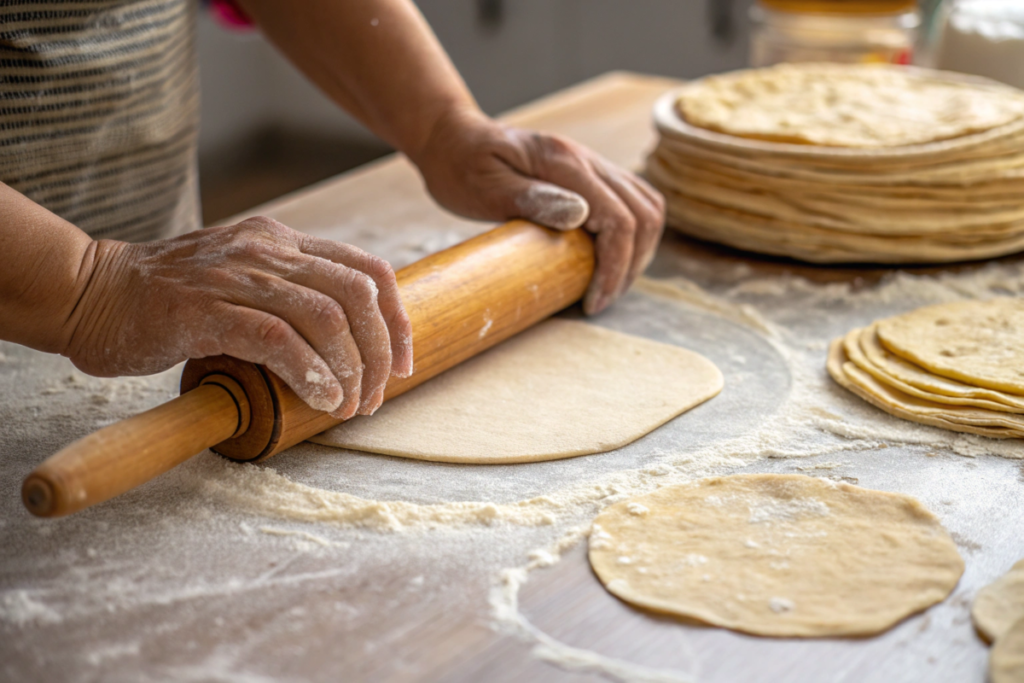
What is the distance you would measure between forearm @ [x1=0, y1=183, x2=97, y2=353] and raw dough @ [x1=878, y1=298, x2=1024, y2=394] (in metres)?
1.19

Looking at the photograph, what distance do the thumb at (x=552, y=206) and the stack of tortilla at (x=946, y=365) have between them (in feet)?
1.60

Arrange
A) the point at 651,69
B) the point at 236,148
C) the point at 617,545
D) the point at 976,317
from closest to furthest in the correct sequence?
the point at 617,545, the point at 976,317, the point at 236,148, the point at 651,69

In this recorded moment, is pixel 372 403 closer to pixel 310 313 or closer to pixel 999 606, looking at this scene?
pixel 310 313

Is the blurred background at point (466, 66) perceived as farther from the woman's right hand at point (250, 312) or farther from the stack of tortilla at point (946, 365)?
the woman's right hand at point (250, 312)

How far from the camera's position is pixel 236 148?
483 cm

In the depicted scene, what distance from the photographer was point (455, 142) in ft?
5.90

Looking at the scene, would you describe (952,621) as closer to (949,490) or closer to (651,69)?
(949,490)

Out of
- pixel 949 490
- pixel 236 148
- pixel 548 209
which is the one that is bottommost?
pixel 236 148

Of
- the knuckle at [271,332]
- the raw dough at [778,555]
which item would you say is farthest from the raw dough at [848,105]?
the knuckle at [271,332]

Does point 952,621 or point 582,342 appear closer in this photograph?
A: point 952,621

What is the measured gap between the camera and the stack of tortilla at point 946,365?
132 centimetres

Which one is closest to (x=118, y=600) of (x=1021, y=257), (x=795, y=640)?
(x=795, y=640)

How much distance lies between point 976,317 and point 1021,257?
0.46 metres

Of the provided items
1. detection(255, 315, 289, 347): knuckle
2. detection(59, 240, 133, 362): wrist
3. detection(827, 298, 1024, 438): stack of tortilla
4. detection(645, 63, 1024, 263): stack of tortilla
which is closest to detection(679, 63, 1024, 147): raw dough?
detection(645, 63, 1024, 263): stack of tortilla
